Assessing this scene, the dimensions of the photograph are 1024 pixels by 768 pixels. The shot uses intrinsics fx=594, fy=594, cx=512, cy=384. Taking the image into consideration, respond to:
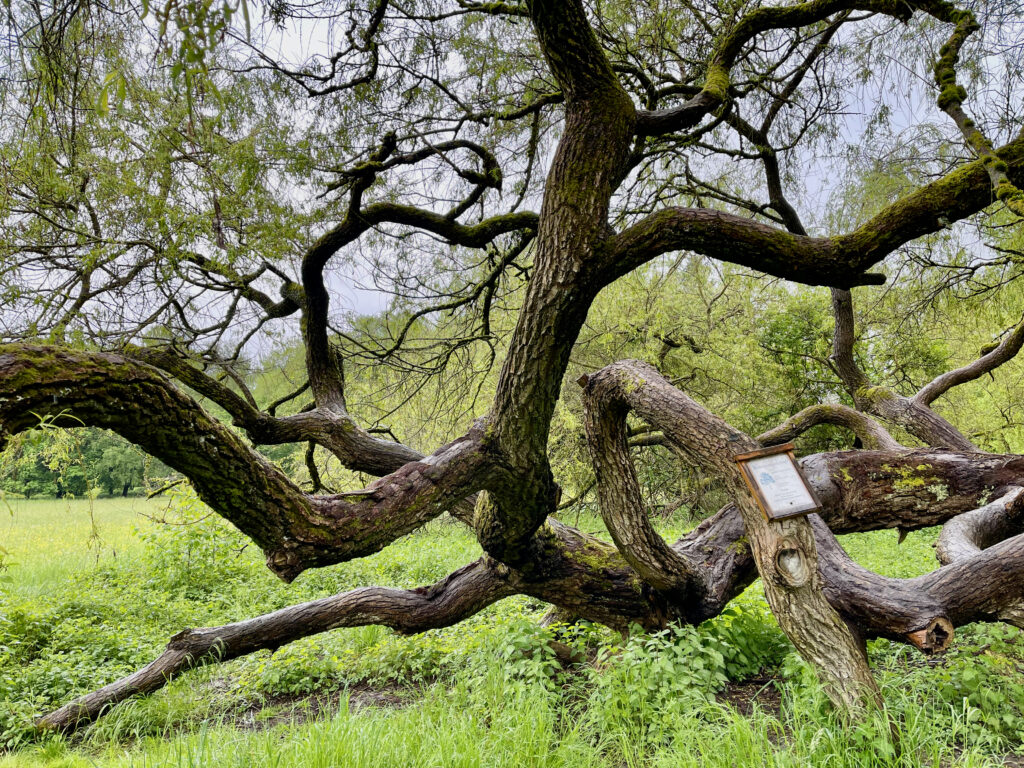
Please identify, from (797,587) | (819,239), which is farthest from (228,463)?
(819,239)

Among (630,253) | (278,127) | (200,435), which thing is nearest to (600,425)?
(630,253)

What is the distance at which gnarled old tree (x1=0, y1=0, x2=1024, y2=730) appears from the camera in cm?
232

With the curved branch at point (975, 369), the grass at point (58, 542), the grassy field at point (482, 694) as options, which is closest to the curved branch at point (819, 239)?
the grassy field at point (482, 694)

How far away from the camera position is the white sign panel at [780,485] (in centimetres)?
226

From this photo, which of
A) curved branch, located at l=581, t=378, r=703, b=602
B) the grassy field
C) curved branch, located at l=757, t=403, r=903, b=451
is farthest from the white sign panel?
curved branch, located at l=757, t=403, r=903, b=451

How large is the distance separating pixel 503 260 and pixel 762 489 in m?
2.80

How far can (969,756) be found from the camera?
1928mm

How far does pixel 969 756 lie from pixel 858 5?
3450mm

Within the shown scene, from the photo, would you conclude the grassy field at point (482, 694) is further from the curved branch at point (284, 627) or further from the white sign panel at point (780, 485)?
the white sign panel at point (780, 485)

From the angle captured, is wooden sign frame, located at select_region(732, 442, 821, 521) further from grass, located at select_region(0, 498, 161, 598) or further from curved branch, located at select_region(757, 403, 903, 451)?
grass, located at select_region(0, 498, 161, 598)

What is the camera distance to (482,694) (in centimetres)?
295

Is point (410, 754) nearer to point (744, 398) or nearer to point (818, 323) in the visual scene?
point (744, 398)

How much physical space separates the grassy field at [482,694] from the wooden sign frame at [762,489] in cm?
67

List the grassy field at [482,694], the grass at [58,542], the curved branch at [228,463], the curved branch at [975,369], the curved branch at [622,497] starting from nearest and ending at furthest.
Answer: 1. the curved branch at [228,463]
2. the grassy field at [482,694]
3. the curved branch at [622,497]
4. the curved branch at [975,369]
5. the grass at [58,542]
